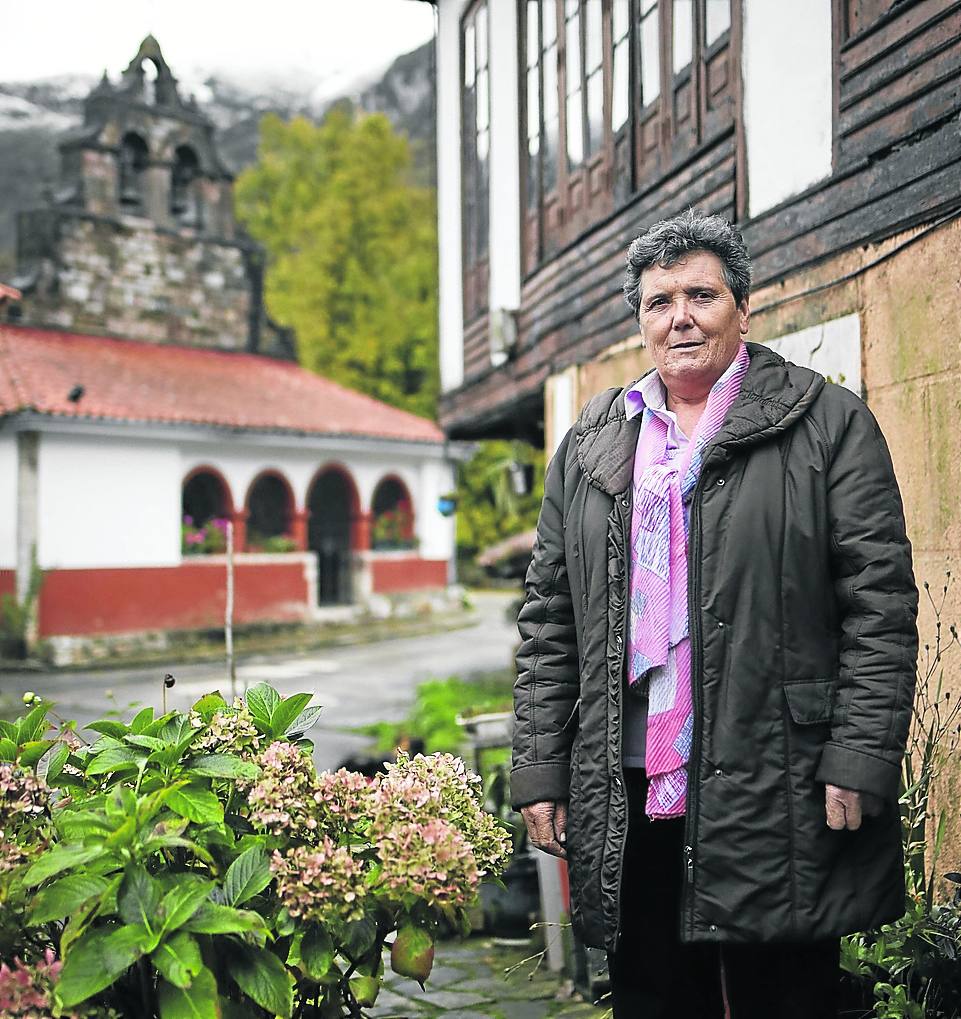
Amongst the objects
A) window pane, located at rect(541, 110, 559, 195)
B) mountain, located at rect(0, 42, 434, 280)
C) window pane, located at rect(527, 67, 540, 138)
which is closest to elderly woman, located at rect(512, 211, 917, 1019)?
window pane, located at rect(541, 110, 559, 195)

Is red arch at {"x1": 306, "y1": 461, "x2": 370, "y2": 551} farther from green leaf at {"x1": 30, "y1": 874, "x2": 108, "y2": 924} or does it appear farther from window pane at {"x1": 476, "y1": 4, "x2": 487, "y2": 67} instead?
green leaf at {"x1": 30, "y1": 874, "x2": 108, "y2": 924}

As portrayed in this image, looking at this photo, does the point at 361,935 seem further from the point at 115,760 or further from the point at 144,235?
the point at 144,235

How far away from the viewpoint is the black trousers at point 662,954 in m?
2.21

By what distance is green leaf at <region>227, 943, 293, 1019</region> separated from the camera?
205 centimetres

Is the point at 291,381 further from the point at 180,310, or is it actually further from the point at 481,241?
the point at 481,241

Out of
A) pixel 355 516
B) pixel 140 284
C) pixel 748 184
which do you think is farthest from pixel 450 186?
pixel 140 284

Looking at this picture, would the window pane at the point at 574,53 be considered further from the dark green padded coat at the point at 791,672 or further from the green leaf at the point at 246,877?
the green leaf at the point at 246,877

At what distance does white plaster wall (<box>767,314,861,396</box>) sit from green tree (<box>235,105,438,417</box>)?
92.3 ft

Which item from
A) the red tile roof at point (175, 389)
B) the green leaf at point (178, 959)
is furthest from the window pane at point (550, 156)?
the red tile roof at point (175, 389)

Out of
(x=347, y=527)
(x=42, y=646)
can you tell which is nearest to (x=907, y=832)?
(x=42, y=646)

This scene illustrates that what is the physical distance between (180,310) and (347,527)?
6.14 meters

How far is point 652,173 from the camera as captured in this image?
6.16 meters

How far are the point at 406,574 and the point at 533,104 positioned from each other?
16671 mm

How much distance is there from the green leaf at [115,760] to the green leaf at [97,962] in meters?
0.36
